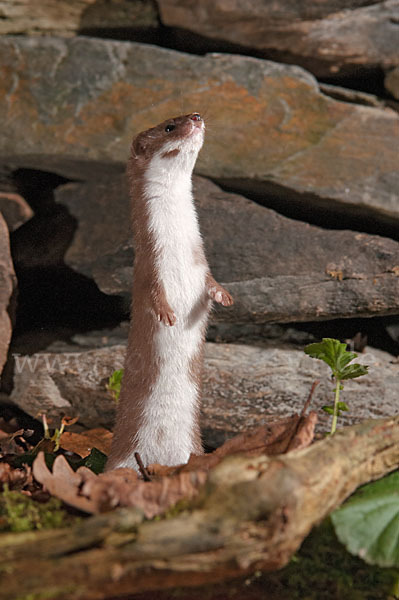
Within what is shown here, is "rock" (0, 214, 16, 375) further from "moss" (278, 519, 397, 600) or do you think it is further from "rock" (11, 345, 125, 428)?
"moss" (278, 519, 397, 600)

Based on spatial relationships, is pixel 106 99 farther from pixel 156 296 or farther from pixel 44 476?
pixel 44 476

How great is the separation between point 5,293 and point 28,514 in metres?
2.54

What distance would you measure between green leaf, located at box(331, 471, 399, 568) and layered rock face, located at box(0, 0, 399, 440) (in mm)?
1971

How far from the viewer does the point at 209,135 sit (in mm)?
4121

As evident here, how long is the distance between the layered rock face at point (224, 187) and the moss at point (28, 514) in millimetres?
2065

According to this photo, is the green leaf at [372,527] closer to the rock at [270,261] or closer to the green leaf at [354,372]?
the green leaf at [354,372]

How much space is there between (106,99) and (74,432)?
7.94 feet

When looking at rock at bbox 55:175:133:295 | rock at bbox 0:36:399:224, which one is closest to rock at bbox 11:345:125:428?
rock at bbox 55:175:133:295

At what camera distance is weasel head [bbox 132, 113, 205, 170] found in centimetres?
285

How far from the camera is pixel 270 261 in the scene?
390cm

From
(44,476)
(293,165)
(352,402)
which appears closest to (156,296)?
(44,476)

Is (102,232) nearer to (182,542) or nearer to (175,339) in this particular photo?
(175,339)

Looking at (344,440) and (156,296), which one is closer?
(344,440)

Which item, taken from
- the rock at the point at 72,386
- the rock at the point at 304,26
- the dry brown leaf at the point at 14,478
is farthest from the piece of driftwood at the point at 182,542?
the rock at the point at 304,26
